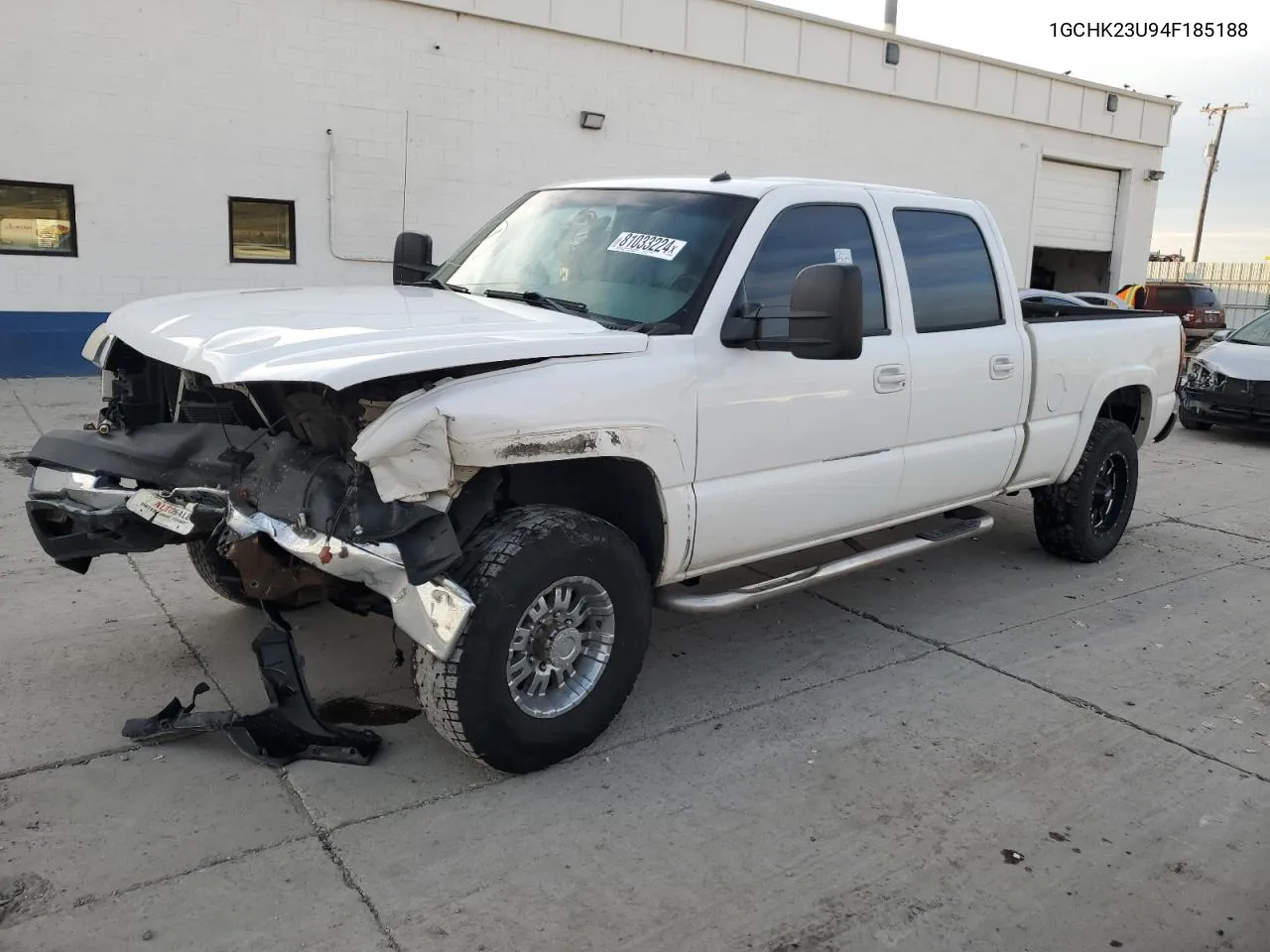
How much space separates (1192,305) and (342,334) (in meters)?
20.7

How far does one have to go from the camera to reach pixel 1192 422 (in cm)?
1241

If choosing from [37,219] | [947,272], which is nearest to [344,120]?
[37,219]

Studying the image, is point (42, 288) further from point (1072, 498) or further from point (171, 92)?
point (1072, 498)

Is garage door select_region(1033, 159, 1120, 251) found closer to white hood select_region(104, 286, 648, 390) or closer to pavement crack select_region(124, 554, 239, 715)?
pavement crack select_region(124, 554, 239, 715)

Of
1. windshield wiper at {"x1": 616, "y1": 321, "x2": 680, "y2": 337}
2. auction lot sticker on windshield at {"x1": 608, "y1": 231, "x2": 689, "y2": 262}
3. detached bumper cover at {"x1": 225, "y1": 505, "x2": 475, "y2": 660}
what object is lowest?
detached bumper cover at {"x1": 225, "y1": 505, "x2": 475, "y2": 660}

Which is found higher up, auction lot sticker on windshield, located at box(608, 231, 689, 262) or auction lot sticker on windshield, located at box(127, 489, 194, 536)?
auction lot sticker on windshield, located at box(608, 231, 689, 262)

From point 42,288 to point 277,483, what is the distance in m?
9.70

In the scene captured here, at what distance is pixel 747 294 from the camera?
411 centimetres

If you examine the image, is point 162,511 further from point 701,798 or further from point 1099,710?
point 1099,710

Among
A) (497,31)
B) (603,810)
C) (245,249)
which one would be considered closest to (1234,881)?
(603,810)

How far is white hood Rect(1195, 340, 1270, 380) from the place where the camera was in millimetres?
11547

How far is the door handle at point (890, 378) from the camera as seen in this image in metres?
4.55

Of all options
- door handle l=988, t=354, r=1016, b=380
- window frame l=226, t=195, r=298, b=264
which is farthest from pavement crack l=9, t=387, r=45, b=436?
door handle l=988, t=354, r=1016, b=380

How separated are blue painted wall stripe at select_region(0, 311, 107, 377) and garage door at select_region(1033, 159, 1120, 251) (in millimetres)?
17694
